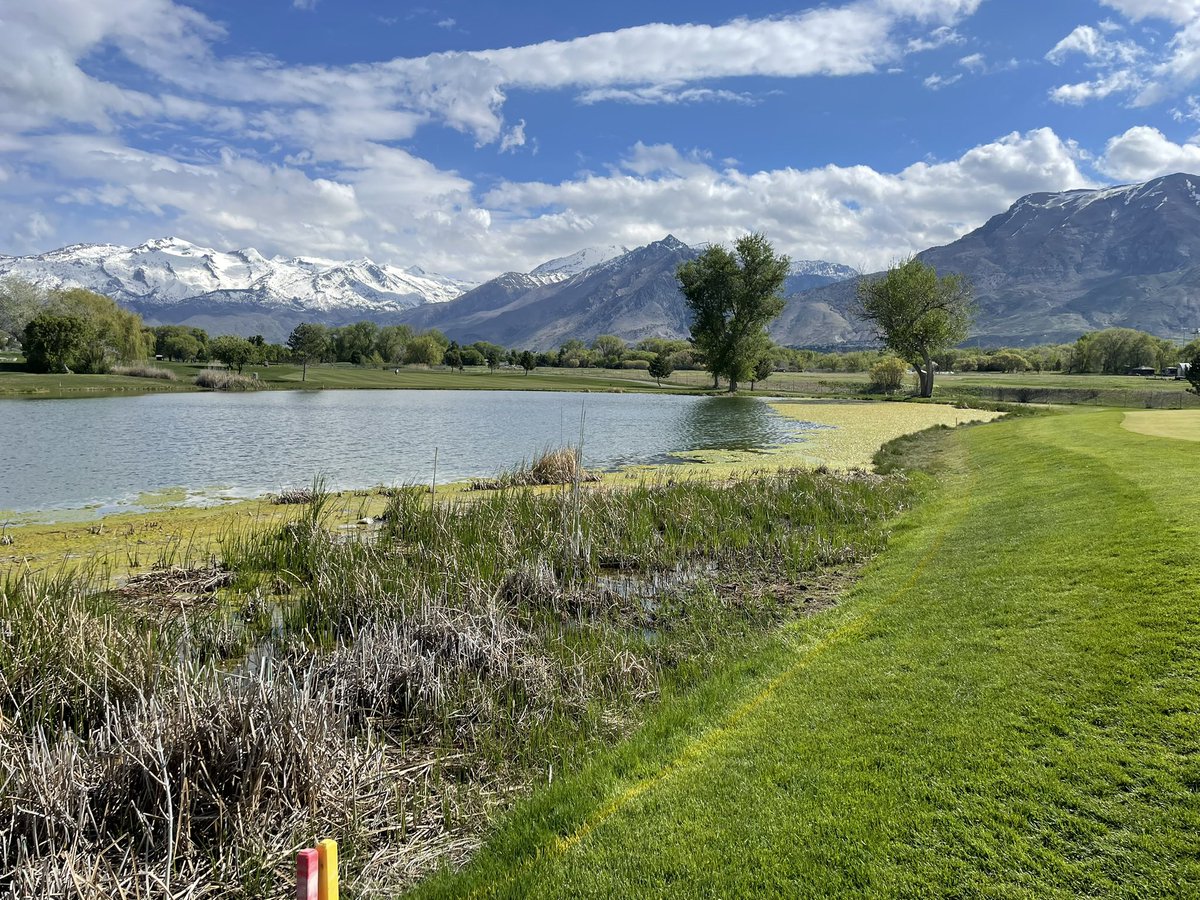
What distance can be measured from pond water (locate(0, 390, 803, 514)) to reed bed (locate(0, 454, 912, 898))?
277 inches

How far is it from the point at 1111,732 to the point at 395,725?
20.4 feet

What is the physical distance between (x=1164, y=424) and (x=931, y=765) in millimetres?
25696

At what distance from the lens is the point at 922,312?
220 feet

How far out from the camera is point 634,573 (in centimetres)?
1262

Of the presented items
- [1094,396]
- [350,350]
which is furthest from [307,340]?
[1094,396]

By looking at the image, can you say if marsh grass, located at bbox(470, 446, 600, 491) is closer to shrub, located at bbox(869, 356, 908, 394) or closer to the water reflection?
the water reflection

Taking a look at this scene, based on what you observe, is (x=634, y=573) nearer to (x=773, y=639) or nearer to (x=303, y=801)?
(x=773, y=639)

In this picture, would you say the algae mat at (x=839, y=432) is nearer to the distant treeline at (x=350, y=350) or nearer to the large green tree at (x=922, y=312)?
the large green tree at (x=922, y=312)

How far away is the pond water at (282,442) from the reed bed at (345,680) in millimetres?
7046

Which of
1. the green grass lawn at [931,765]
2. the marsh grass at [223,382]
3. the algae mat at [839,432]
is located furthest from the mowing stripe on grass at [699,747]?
the marsh grass at [223,382]

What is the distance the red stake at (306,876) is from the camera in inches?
91.5

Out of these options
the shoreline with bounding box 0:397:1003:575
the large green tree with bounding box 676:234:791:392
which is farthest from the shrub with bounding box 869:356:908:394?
the shoreline with bounding box 0:397:1003:575

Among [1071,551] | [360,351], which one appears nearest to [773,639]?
[1071,551]

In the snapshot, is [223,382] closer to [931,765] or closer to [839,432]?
[839,432]
